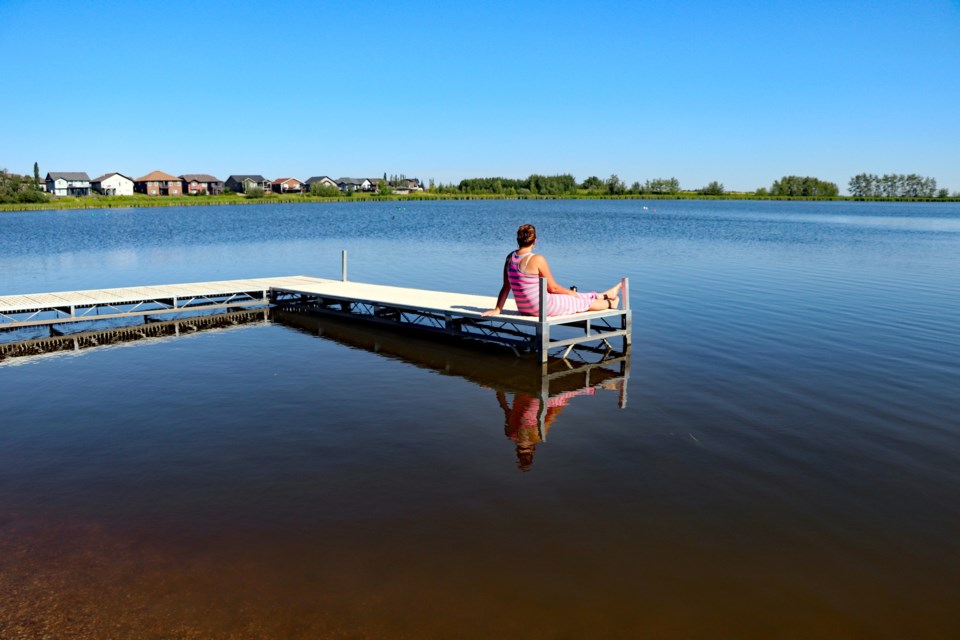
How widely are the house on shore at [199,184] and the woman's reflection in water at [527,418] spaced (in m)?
156

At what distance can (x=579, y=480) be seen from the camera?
285 inches

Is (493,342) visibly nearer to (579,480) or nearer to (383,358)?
(383,358)

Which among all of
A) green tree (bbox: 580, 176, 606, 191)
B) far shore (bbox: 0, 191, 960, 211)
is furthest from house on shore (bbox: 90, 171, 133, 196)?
green tree (bbox: 580, 176, 606, 191)

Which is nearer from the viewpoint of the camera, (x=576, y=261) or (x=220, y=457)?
Result: (x=220, y=457)

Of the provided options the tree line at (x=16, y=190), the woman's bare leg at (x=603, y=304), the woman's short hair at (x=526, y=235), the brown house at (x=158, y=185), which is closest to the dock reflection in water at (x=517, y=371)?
the woman's bare leg at (x=603, y=304)

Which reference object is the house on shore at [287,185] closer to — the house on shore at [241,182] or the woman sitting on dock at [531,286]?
the house on shore at [241,182]

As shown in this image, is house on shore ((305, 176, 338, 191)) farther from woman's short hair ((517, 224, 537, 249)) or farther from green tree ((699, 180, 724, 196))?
woman's short hair ((517, 224, 537, 249))

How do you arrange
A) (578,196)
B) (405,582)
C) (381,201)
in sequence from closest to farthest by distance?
(405,582)
(381,201)
(578,196)

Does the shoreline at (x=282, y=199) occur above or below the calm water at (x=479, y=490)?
above

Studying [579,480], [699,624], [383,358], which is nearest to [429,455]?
[579,480]

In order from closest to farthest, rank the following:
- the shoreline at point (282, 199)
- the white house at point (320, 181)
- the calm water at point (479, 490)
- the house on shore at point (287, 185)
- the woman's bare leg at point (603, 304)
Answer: the calm water at point (479, 490) → the woman's bare leg at point (603, 304) → the shoreline at point (282, 199) → the house on shore at point (287, 185) → the white house at point (320, 181)

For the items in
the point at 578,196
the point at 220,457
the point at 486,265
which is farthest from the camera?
the point at 578,196

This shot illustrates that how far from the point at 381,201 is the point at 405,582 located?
131239 mm

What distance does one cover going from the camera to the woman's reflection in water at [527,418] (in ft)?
26.7
